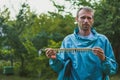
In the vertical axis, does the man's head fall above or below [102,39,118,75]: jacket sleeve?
above

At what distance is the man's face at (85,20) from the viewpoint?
13.5ft

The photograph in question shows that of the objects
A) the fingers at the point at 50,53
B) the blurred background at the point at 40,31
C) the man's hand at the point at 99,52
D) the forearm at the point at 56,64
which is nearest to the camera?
the man's hand at the point at 99,52

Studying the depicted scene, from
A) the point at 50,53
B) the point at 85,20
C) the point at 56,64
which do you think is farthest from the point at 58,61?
the point at 85,20

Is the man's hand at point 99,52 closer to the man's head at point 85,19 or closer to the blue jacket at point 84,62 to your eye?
the blue jacket at point 84,62

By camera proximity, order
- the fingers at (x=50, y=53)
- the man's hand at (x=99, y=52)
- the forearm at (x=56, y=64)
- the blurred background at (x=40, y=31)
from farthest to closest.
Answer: the blurred background at (x=40, y=31) < the forearm at (x=56, y=64) < the fingers at (x=50, y=53) < the man's hand at (x=99, y=52)

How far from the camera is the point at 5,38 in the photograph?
72.2 feet

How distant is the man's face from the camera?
4.10m

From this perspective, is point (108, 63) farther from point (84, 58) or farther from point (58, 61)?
point (58, 61)

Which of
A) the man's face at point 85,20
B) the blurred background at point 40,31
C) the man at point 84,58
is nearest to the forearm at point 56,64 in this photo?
the man at point 84,58

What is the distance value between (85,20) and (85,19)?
2cm

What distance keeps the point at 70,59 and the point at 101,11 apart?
58.9ft

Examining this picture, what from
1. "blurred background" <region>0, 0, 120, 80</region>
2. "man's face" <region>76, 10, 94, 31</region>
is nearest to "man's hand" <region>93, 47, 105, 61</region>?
"man's face" <region>76, 10, 94, 31</region>

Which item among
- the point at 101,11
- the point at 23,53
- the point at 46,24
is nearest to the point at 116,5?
the point at 101,11

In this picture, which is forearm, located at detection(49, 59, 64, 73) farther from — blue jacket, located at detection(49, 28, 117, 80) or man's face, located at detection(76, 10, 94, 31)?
man's face, located at detection(76, 10, 94, 31)
